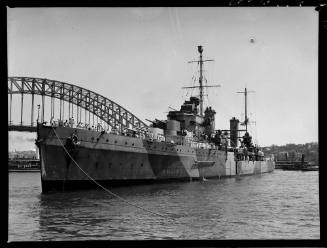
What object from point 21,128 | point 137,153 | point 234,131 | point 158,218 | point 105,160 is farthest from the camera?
point 234,131

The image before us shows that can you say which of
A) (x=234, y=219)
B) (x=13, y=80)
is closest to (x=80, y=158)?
(x=234, y=219)

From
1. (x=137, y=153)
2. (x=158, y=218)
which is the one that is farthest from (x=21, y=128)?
(x=158, y=218)

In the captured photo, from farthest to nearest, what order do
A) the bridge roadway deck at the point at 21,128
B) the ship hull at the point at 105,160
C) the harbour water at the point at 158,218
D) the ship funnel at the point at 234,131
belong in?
the ship funnel at the point at 234,131 → the bridge roadway deck at the point at 21,128 → the ship hull at the point at 105,160 → the harbour water at the point at 158,218

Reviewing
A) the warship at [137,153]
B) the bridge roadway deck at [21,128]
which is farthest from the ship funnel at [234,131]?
the bridge roadway deck at [21,128]

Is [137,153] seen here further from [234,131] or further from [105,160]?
[234,131]

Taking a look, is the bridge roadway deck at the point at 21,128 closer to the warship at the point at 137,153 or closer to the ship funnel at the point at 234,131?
the warship at the point at 137,153

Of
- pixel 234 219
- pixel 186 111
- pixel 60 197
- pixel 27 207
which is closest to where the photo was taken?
pixel 234 219

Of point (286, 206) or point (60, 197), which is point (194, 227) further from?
point (60, 197)
